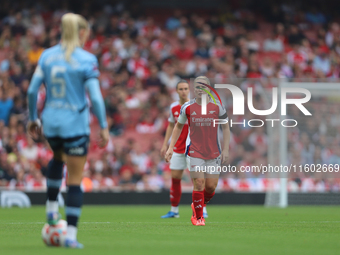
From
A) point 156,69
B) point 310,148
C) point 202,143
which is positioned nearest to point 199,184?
point 202,143

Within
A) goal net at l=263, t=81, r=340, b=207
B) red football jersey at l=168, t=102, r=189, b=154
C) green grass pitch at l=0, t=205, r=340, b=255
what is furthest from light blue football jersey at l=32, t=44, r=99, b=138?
goal net at l=263, t=81, r=340, b=207

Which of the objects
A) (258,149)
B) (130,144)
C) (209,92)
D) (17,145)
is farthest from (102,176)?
(209,92)

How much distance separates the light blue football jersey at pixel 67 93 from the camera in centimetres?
497

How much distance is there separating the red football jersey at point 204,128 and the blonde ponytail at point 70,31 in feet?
10.4

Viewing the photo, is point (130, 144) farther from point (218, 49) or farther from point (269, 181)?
point (218, 49)

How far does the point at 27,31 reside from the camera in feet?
61.7

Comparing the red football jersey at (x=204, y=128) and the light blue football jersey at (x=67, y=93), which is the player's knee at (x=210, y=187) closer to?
the red football jersey at (x=204, y=128)

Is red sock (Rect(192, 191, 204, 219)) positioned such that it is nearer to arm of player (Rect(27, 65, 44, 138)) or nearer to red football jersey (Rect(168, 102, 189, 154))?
red football jersey (Rect(168, 102, 189, 154))

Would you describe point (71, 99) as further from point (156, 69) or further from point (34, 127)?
point (156, 69)

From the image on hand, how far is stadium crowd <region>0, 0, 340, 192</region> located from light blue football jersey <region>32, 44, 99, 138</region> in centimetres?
899

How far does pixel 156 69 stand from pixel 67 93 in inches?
522

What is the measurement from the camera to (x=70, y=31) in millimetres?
4965

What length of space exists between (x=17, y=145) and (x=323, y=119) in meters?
8.20

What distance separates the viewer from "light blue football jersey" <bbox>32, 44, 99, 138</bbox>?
497 cm
